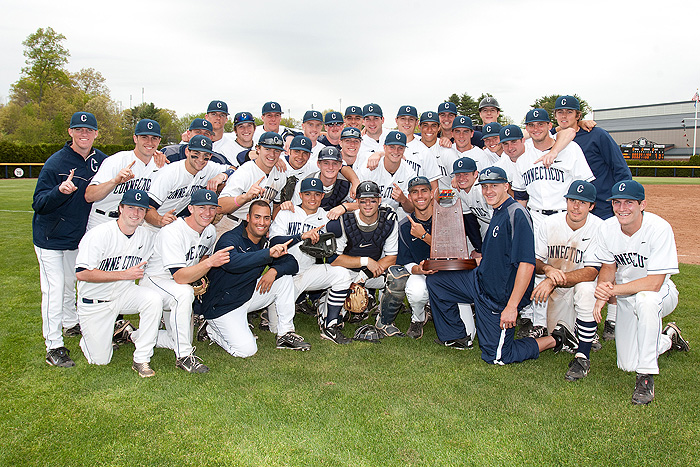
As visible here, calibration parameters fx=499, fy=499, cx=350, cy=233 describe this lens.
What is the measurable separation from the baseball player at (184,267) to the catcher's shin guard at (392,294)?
211cm

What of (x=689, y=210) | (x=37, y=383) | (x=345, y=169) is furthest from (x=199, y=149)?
(x=689, y=210)

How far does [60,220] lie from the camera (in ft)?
17.9

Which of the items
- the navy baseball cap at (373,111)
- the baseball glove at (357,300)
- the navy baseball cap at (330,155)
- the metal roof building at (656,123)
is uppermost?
the metal roof building at (656,123)

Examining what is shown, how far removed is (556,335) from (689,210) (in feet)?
59.1

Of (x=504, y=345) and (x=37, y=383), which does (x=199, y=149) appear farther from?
(x=504, y=345)

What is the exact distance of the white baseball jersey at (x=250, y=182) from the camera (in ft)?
20.3

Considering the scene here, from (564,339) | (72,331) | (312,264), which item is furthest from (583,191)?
(72,331)

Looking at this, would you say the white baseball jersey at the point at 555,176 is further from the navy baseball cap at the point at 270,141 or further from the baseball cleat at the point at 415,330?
the navy baseball cap at the point at 270,141

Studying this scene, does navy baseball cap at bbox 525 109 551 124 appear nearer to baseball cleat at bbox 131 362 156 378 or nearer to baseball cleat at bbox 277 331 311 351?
baseball cleat at bbox 277 331 311 351

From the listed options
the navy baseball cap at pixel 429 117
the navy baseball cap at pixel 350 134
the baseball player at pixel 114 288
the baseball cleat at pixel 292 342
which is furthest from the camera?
the navy baseball cap at pixel 429 117

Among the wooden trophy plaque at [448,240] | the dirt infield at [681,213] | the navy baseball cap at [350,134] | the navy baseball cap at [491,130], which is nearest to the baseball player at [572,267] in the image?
the wooden trophy plaque at [448,240]

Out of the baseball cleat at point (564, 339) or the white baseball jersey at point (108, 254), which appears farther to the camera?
the baseball cleat at point (564, 339)

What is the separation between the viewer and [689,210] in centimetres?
1967

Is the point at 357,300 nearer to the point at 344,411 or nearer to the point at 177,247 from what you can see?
the point at 344,411
